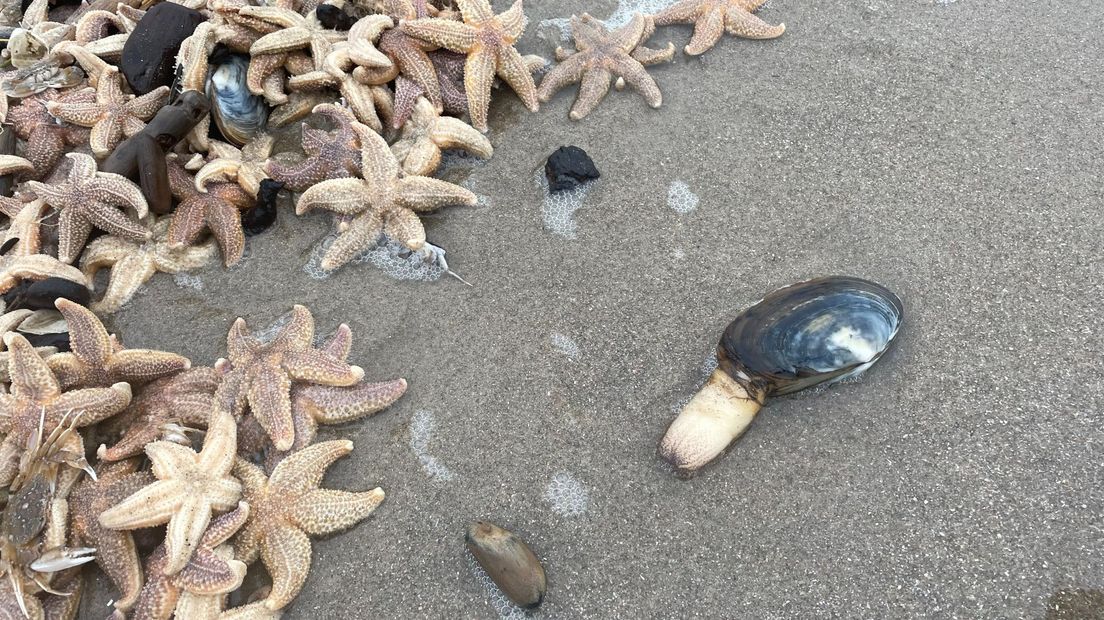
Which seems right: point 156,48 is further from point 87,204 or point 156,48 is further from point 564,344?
point 564,344

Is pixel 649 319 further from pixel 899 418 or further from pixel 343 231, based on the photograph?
pixel 343 231

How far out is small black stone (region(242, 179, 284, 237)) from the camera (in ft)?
13.6

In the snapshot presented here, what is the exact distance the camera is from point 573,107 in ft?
15.0

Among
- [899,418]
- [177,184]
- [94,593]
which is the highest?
[177,184]

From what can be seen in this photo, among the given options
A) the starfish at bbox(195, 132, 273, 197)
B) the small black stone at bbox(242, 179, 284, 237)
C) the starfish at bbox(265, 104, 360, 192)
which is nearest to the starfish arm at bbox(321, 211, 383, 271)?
the starfish at bbox(265, 104, 360, 192)

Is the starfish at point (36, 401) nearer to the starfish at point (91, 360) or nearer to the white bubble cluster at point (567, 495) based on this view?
the starfish at point (91, 360)

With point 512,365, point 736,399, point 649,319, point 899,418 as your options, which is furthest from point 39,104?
point 899,418

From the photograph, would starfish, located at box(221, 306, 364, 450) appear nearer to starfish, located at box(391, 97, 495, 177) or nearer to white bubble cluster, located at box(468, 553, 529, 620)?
white bubble cluster, located at box(468, 553, 529, 620)

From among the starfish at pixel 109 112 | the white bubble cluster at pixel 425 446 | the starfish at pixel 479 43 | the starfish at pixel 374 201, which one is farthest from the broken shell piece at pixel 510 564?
the starfish at pixel 109 112

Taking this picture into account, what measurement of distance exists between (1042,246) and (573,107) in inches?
115

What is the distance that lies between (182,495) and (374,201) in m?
1.89

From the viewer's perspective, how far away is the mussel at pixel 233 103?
4.35m

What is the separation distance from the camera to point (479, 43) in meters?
4.43

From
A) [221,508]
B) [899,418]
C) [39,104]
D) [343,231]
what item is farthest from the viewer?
[39,104]
